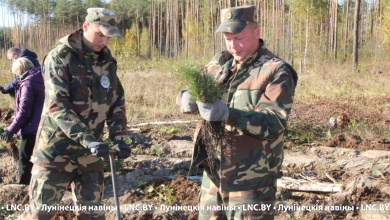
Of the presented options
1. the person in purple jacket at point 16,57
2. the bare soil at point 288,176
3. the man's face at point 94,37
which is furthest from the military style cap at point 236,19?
the person in purple jacket at point 16,57

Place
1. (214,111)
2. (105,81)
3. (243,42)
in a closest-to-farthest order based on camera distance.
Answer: (214,111) → (243,42) → (105,81)

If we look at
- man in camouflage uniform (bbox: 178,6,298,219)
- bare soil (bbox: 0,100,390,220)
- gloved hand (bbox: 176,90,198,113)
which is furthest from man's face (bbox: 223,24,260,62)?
bare soil (bbox: 0,100,390,220)

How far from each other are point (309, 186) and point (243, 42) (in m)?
2.60

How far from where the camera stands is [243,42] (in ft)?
7.17

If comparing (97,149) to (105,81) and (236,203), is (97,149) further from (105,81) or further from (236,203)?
(236,203)

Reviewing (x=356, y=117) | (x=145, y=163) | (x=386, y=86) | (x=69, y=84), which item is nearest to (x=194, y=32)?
(x=386, y=86)

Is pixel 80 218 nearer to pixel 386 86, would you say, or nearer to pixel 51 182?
pixel 51 182

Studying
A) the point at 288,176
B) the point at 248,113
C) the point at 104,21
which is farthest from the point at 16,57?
the point at 248,113

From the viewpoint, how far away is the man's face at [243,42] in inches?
85.4

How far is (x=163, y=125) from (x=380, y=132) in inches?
155

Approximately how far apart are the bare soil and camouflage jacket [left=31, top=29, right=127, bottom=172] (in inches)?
51.6

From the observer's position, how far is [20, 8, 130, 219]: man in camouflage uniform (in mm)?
2685

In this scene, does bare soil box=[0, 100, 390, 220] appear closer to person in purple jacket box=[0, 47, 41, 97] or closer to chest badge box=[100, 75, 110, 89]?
person in purple jacket box=[0, 47, 41, 97]

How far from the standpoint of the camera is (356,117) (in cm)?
853
